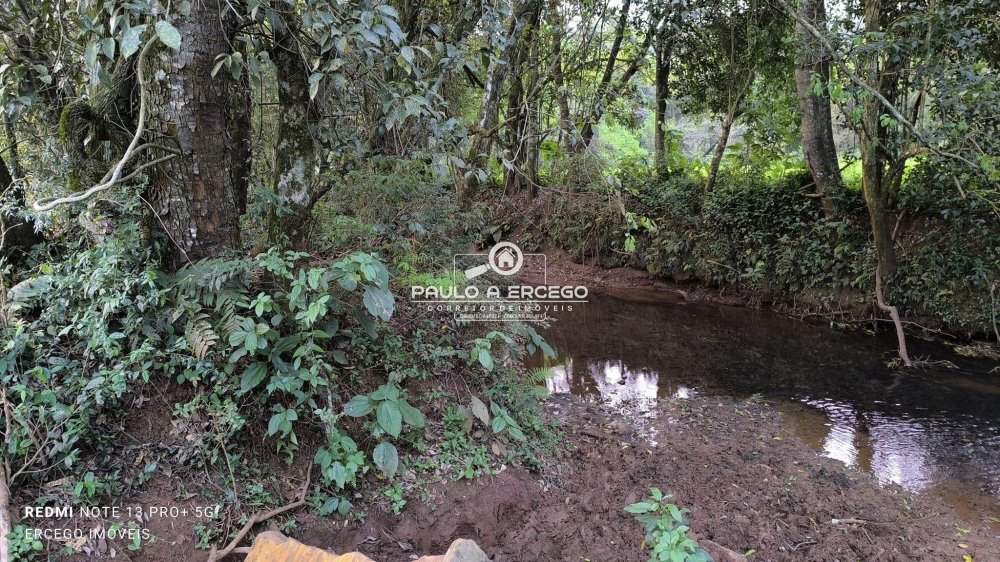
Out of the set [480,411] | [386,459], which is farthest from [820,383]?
[386,459]

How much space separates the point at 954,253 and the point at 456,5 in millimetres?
8079

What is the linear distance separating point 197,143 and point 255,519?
225 centimetres

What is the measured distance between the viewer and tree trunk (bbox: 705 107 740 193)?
1026 centimetres

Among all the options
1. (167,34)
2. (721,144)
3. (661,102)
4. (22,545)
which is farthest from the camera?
(661,102)

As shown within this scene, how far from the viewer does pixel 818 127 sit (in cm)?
890

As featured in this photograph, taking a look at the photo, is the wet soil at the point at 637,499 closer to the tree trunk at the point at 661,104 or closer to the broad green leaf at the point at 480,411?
the broad green leaf at the point at 480,411

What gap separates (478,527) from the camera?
314 centimetres

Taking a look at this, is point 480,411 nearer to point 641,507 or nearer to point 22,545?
point 641,507

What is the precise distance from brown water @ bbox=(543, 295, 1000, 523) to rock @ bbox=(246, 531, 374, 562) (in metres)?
3.49

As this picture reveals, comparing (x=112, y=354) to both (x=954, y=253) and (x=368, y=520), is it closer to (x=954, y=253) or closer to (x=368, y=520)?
(x=368, y=520)

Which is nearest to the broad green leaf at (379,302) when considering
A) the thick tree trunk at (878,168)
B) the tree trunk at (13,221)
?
the tree trunk at (13,221)

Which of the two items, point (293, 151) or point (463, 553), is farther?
point (293, 151)

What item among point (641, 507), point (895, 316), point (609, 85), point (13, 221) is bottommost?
point (641, 507)

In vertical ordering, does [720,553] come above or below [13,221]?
below
